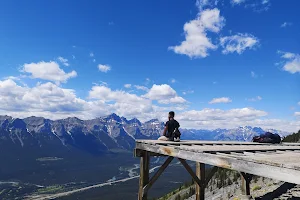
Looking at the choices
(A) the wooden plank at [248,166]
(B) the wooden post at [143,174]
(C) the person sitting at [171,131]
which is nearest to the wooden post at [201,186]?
(C) the person sitting at [171,131]

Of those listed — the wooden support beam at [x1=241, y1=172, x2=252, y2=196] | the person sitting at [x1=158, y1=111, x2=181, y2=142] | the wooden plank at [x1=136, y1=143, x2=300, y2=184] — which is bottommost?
the wooden support beam at [x1=241, y1=172, x2=252, y2=196]

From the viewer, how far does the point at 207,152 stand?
8.39m

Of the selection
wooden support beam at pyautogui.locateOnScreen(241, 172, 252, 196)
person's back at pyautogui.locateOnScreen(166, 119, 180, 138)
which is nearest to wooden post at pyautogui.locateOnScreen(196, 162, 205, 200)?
person's back at pyautogui.locateOnScreen(166, 119, 180, 138)

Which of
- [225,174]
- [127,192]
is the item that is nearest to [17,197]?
[127,192]

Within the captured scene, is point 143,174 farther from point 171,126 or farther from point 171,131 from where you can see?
point 171,126

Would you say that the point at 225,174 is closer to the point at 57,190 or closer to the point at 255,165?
the point at 255,165

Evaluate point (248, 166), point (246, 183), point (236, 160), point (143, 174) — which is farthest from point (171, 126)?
point (248, 166)

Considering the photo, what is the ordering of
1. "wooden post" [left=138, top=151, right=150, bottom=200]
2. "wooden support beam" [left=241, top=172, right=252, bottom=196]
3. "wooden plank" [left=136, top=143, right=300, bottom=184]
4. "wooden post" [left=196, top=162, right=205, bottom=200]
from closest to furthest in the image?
"wooden plank" [left=136, top=143, right=300, bottom=184] → "wooden post" [left=138, top=151, right=150, bottom=200] → "wooden post" [left=196, top=162, right=205, bottom=200] → "wooden support beam" [left=241, top=172, right=252, bottom=196]

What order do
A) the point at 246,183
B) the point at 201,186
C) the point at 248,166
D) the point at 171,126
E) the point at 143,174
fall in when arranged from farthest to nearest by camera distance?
the point at 246,183
the point at 171,126
the point at 143,174
the point at 201,186
the point at 248,166

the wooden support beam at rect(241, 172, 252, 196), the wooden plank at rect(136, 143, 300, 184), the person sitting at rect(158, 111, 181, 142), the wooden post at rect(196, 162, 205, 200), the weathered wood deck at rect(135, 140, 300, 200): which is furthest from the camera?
the wooden support beam at rect(241, 172, 252, 196)

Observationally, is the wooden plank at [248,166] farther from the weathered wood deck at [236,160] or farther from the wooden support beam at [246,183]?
the wooden support beam at [246,183]

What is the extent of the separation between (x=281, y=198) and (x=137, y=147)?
7.96 m

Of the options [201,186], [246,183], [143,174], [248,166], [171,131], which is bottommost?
[246,183]

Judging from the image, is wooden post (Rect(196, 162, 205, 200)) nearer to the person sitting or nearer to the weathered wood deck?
the weathered wood deck
